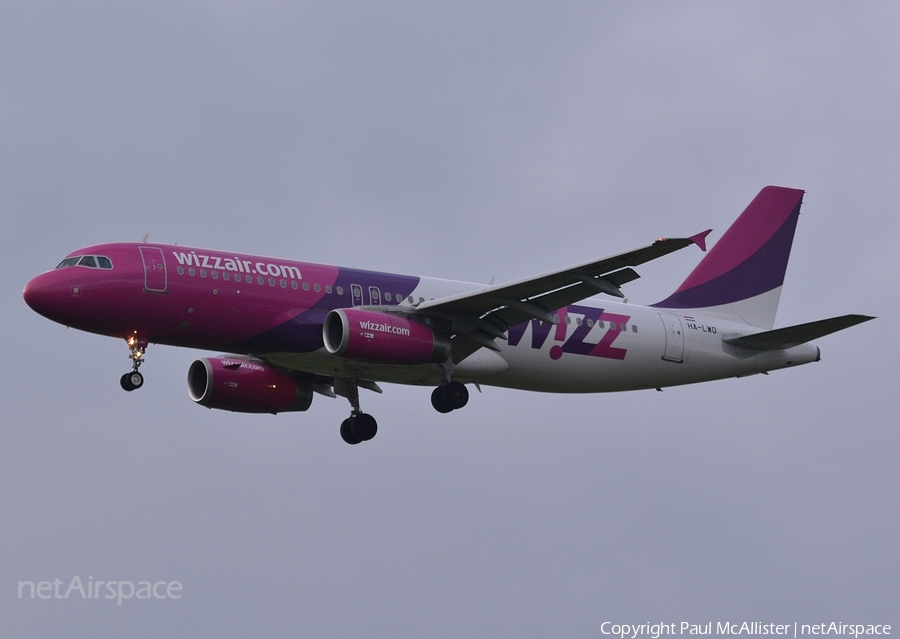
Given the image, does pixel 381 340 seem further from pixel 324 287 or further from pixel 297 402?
pixel 297 402

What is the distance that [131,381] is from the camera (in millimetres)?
35219

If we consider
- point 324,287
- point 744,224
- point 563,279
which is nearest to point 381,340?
point 324,287

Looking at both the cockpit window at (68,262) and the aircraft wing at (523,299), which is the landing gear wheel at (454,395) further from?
the cockpit window at (68,262)

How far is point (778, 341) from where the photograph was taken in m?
41.7

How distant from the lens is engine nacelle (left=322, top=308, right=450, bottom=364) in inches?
1379

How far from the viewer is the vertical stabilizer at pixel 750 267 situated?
44.1m

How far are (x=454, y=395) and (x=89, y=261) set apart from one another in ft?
33.9

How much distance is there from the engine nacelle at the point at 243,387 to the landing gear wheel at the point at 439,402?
4.74 m

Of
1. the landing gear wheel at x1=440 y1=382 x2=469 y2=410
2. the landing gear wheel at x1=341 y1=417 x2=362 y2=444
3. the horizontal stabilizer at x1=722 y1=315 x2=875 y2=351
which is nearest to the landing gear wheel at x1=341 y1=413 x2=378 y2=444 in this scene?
the landing gear wheel at x1=341 y1=417 x2=362 y2=444

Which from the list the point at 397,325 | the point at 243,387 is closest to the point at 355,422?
the point at 243,387

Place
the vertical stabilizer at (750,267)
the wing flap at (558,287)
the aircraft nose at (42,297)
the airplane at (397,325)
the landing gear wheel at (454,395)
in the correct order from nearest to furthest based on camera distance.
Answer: the wing flap at (558,287) < the aircraft nose at (42,297) < the airplane at (397,325) < the landing gear wheel at (454,395) < the vertical stabilizer at (750,267)

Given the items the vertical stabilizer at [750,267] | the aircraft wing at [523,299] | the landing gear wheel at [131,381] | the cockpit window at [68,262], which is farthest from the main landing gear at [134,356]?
the vertical stabilizer at [750,267]

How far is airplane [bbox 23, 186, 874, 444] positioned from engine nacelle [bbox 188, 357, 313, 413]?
0.04m

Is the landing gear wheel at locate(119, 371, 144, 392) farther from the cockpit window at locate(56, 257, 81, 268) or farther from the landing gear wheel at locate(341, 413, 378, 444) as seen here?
the landing gear wheel at locate(341, 413, 378, 444)
